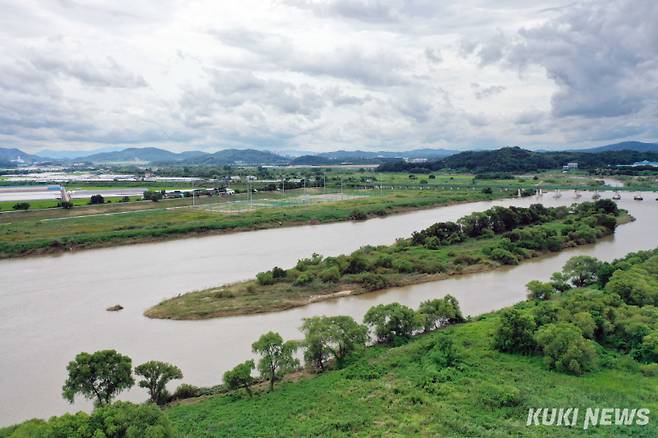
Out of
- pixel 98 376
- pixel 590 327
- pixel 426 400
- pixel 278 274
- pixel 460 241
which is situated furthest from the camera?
pixel 460 241

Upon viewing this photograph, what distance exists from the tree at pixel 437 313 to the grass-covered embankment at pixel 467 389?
2.34 ft

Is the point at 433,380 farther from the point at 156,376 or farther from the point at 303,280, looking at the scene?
the point at 303,280

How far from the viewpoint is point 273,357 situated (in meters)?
12.1

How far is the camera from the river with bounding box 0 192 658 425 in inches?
553

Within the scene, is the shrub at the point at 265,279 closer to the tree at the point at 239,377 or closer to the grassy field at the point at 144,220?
the tree at the point at 239,377

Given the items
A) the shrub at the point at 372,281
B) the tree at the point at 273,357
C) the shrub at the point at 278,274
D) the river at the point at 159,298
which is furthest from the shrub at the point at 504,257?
the tree at the point at 273,357

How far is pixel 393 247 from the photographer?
28.1 meters

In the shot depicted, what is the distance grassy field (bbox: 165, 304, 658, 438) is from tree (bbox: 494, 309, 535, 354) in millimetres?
320

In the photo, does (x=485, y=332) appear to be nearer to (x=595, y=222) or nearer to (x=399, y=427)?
(x=399, y=427)

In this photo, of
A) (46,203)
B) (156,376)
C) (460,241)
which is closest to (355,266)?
(460,241)

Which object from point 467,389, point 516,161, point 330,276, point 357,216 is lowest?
point 467,389

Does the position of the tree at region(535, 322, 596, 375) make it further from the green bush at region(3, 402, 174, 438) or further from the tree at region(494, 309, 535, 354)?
the green bush at region(3, 402, 174, 438)

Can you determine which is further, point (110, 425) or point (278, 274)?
point (278, 274)

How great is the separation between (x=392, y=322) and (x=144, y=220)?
Result: 29.7m
